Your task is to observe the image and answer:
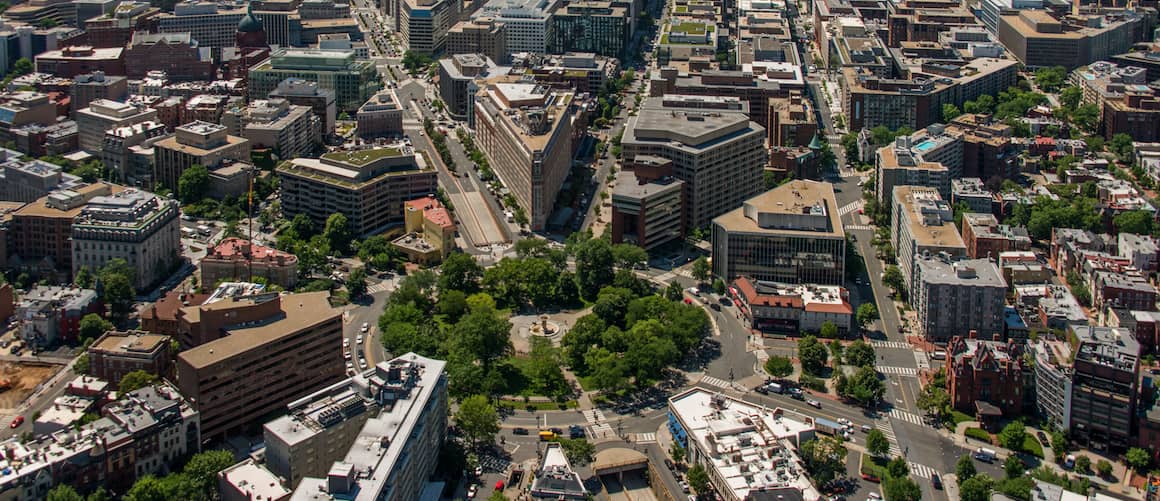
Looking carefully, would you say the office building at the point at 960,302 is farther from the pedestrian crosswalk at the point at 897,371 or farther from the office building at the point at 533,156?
the office building at the point at 533,156

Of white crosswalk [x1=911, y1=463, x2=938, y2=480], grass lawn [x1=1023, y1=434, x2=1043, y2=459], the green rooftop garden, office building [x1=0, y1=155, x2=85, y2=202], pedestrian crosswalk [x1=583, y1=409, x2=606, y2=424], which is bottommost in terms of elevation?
white crosswalk [x1=911, y1=463, x2=938, y2=480]

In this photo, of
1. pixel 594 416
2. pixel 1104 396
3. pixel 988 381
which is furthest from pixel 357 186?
pixel 1104 396

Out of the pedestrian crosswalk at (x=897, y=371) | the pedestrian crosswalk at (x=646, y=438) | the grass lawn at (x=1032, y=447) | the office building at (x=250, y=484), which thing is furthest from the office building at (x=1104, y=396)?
the office building at (x=250, y=484)

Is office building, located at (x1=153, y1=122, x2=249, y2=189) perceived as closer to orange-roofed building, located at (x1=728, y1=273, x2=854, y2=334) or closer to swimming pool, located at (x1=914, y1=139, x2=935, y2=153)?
orange-roofed building, located at (x1=728, y1=273, x2=854, y2=334)

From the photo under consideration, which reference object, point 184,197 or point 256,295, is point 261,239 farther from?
point 256,295

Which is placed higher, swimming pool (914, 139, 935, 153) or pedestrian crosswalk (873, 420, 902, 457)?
swimming pool (914, 139, 935, 153)

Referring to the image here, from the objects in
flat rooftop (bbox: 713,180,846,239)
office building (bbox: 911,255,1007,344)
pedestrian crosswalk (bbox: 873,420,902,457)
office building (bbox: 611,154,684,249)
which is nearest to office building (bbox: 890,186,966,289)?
office building (bbox: 911,255,1007,344)
